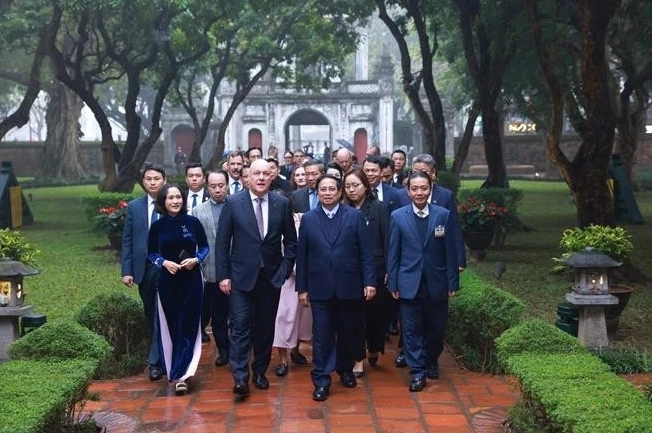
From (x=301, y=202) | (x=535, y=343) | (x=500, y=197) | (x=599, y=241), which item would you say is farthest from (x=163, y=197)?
(x=500, y=197)

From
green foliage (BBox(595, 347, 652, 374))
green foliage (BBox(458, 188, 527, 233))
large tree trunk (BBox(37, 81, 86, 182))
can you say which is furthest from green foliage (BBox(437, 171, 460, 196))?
large tree trunk (BBox(37, 81, 86, 182))

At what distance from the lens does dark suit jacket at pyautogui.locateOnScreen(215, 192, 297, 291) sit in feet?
20.9

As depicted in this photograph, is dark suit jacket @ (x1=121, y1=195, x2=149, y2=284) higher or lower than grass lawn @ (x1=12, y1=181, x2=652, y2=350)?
higher

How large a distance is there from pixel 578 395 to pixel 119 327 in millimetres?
3911

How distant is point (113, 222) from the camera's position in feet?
46.3

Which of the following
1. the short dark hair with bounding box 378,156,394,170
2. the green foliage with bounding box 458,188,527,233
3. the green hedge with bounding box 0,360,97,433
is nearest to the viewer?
the green hedge with bounding box 0,360,97,433

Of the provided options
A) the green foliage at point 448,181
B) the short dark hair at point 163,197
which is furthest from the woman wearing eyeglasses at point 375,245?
the green foliage at point 448,181

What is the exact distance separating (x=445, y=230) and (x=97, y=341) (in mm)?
2661

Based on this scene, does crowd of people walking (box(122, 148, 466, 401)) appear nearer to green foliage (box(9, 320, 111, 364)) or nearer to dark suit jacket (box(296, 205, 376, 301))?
dark suit jacket (box(296, 205, 376, 301))

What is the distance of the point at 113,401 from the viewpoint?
20.5 feet

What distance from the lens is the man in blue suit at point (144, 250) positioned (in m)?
6.79

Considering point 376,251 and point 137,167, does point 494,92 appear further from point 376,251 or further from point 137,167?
point 376,251

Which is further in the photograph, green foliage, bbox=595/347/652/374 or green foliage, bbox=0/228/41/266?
green foliage, bbox=0/228/41/266

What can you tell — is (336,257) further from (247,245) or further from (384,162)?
(384,162)
